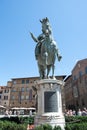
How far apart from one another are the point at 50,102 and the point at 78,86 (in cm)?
4150

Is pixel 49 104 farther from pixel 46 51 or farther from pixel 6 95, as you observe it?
pixel 6 95

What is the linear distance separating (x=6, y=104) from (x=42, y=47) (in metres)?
57.2

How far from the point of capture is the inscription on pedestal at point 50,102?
32.3 feet

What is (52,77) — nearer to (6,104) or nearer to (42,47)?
(42,47)

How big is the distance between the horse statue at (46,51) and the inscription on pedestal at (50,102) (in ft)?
5.18

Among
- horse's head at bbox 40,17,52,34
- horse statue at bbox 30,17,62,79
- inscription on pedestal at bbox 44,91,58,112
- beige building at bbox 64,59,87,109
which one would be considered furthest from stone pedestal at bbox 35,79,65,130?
beige building at bbox 64,59,87,109

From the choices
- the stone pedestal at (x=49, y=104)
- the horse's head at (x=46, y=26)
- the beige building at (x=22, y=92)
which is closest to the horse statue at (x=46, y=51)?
the horse's head at (x=46, y=26)

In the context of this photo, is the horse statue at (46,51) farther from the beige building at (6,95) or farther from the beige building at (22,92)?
the beige building at (6,95)

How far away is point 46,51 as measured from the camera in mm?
11453

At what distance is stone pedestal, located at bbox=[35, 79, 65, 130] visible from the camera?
31.4 ft

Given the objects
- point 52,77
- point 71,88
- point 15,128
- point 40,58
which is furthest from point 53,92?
point 71,88

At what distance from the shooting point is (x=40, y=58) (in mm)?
11727

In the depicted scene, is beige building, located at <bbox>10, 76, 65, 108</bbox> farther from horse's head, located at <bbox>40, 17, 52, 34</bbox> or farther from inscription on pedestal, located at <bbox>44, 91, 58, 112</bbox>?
inscription on pedestal, located at <bbox>44, 91, 58, 112</bbox>

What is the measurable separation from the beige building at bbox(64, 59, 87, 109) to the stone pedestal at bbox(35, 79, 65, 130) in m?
36.7
